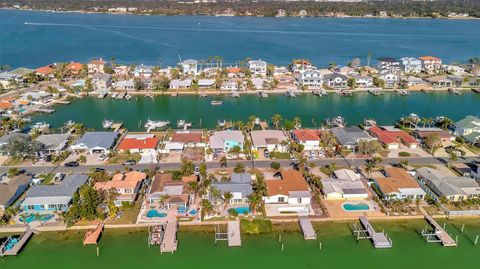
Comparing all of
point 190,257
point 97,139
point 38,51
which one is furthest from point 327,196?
point 38,51

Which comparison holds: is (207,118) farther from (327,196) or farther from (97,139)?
(327,196)

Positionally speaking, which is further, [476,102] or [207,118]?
[476,102]

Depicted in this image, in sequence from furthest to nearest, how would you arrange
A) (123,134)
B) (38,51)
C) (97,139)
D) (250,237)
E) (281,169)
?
(38,51)
(123,134)
(97,139)
(281,169)
(250,237)

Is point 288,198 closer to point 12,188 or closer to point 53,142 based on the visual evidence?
point 12,188

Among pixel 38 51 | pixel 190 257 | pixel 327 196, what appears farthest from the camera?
pixel 38 51

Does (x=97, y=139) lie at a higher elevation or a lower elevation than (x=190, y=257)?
higher

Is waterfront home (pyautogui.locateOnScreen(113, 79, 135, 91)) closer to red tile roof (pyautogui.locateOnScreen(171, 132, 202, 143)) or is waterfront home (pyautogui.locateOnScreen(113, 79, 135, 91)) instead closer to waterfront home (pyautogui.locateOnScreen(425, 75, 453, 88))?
red tile roof (pyautogui.locateOnScreen(171, 132, 202, 143))

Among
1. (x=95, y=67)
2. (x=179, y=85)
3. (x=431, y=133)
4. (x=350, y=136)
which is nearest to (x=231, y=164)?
(x=350, y=136)

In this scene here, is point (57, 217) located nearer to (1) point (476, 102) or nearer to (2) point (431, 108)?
(2) point (431, 108)

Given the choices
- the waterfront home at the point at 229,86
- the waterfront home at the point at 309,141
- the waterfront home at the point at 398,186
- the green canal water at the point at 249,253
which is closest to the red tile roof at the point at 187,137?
the waterfront home at the point at 309,141
